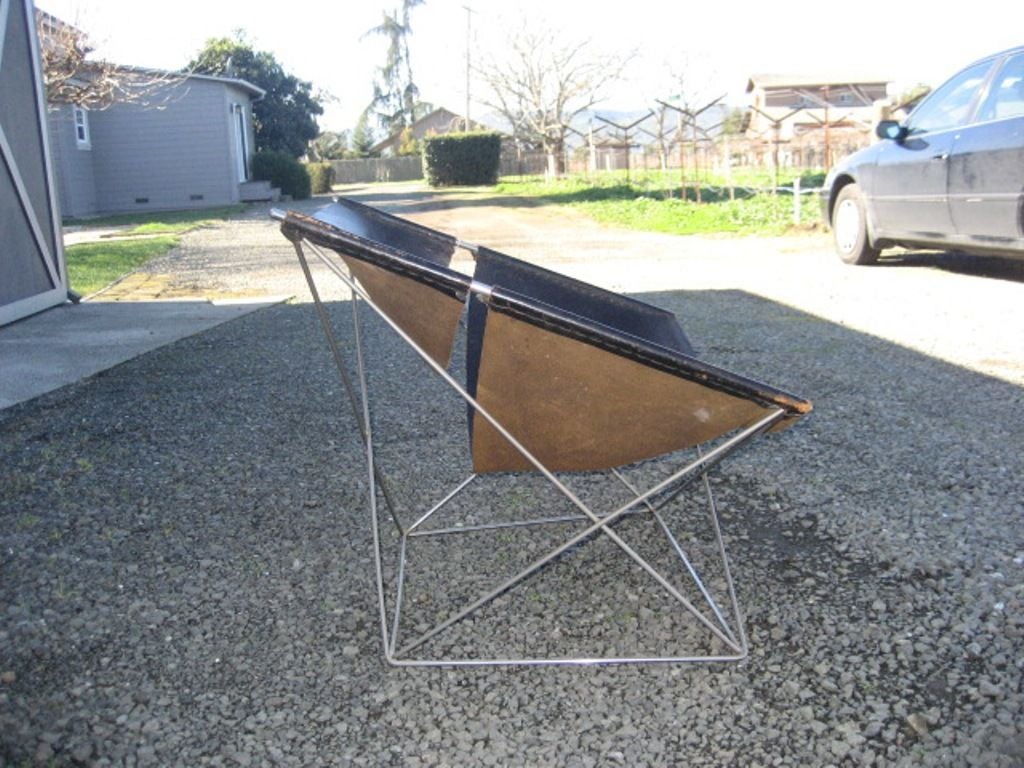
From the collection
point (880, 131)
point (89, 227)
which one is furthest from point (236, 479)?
point (89, 227)

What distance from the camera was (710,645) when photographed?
110 inches

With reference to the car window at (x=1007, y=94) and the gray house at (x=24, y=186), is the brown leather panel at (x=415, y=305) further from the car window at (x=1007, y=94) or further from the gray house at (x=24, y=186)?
the car window at (x=1007, y=94)

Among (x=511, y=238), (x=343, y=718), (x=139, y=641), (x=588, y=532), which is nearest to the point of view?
(x=343, y=718)

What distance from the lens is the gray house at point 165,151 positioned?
29422 millimetres

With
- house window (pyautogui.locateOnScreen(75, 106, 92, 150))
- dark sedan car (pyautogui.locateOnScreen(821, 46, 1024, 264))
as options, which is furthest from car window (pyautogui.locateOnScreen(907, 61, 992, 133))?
house window (pyautogui.locateOnScreen(75, 106, 92, 150))

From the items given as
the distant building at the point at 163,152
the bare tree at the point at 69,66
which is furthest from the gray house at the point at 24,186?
the distant building at the point at 163,152

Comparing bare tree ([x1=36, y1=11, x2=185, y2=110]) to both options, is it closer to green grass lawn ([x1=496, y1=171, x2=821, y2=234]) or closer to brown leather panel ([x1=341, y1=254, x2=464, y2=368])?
green grass lawn ([x1=496, y1=171, x2=821, y2=234])

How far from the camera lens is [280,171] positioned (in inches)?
1300

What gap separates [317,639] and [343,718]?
1.35 ft

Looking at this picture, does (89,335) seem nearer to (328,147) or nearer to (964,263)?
(964,263)

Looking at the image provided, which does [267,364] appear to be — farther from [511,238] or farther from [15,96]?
[511,238]

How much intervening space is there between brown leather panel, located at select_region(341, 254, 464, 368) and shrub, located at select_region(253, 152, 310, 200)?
103ft

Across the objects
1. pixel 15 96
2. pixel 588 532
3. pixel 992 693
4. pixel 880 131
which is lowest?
pixel 992 693

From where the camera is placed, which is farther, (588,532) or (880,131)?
(880,131)
